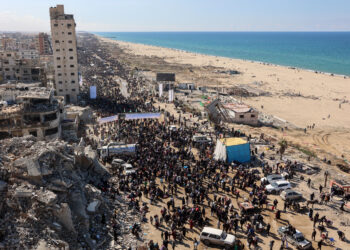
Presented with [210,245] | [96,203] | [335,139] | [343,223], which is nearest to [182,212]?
[210,245]

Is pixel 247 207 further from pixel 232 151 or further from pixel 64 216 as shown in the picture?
pixel 64 216

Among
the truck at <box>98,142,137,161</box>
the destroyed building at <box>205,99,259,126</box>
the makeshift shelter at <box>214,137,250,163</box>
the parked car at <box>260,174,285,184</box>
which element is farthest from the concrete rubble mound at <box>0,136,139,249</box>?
the destroyed building at <box>205,99,259,126</box>

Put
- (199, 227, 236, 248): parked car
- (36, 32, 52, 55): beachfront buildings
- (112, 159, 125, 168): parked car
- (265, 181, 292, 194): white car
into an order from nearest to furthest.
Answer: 1. (199, 227, 236, 248): parked car
2. (265, 181, 292, 194): white car
3. (112, 159, 125, 168): parked car
4. (36, 32, 52, 55): beachfront buildings

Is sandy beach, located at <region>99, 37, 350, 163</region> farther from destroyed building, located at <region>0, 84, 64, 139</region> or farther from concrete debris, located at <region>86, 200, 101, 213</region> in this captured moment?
destroyed building, located at <region>0, 84, 64, 139</region>

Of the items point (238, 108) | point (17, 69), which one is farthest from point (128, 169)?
point (17, 69)

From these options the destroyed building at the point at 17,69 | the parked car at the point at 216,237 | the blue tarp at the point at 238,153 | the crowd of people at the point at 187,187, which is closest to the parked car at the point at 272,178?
the crowd of people at the point at 187,187

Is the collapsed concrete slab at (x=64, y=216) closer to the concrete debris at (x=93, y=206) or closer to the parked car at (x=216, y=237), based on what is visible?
the concrete debris at (x=93, y=206)

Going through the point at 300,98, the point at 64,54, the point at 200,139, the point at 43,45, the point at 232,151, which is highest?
the point at 43,45
